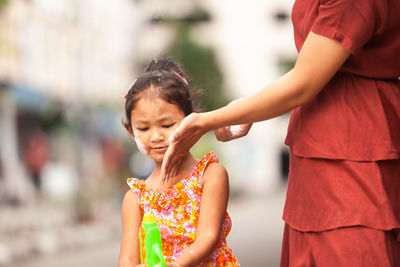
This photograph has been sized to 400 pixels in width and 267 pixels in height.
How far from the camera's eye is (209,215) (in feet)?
8.30

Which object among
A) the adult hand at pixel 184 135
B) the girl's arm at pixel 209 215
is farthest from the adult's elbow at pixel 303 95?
the girl's arm at pixel 209 215

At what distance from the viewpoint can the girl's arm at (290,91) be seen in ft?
6.97

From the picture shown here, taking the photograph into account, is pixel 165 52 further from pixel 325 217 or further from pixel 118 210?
pixel 118 210

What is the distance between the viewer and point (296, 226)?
7.68 ft

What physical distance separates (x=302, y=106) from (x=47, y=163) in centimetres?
1911

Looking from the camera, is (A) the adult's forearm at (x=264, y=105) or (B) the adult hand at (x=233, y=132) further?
(B) the adult hand at (x=233, y=132)

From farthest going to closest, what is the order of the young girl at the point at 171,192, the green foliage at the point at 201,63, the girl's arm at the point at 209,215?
the green foliage at the point at 201,63 → the young girl at the point at 171,192 → the girl's arm at the point at 209,215

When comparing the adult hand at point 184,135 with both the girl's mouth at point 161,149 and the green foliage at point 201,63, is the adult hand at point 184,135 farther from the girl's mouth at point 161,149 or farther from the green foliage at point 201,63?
the green foliage at point 201,63

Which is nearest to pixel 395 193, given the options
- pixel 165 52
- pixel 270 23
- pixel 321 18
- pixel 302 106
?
pixel 302 106

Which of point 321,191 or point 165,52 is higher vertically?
point 165,52

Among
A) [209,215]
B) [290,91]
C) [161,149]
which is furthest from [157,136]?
[290,91]

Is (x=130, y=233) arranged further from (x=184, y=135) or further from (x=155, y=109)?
(x=184, y=135)

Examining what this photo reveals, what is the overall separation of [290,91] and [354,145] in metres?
0.27

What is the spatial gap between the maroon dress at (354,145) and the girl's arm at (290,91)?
39 mm
